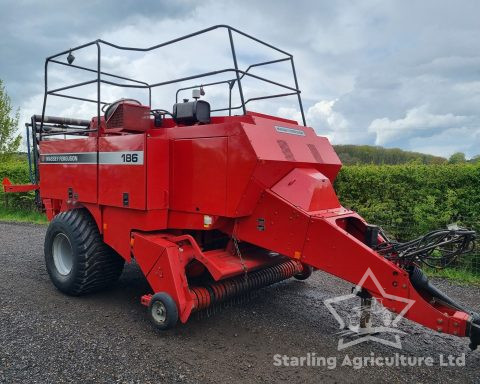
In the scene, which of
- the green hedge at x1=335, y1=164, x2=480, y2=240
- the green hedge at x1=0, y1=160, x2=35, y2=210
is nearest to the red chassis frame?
the green hedge at x1=335, y1=164, x2=480, y2=240

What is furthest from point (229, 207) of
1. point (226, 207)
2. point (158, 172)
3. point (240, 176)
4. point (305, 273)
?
point (305, 273)

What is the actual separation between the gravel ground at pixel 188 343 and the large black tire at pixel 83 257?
0.62 ft

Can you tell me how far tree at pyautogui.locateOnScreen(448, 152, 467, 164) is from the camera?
7.65 metres

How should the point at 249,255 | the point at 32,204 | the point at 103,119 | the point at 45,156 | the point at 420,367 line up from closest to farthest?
the point at 420,367 < the point at 249,255 < the point at 103,119 < the point at 45,156 < the point at 32,204

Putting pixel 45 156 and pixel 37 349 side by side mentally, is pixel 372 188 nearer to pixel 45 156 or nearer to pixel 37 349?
pixel 45 156

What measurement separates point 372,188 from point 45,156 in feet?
18.5

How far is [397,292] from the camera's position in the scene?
3.43 meters

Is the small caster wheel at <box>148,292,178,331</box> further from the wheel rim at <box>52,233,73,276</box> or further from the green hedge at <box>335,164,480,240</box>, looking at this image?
the green hedge at <box>335,164,480,240</box>

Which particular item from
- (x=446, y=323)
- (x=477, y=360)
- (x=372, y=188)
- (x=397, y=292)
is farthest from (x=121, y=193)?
(x=372, y=188)

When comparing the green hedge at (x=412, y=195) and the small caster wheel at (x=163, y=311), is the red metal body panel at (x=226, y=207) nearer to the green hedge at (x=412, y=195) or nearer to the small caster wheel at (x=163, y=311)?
the small caster wheel at (x=163, y=311)

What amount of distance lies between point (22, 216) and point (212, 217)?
10.6 m

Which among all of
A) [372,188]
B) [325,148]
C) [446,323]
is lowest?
[446,323]

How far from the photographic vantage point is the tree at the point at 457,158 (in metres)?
7.65

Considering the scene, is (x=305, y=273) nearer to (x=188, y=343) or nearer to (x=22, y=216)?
(x=188, y=343)
